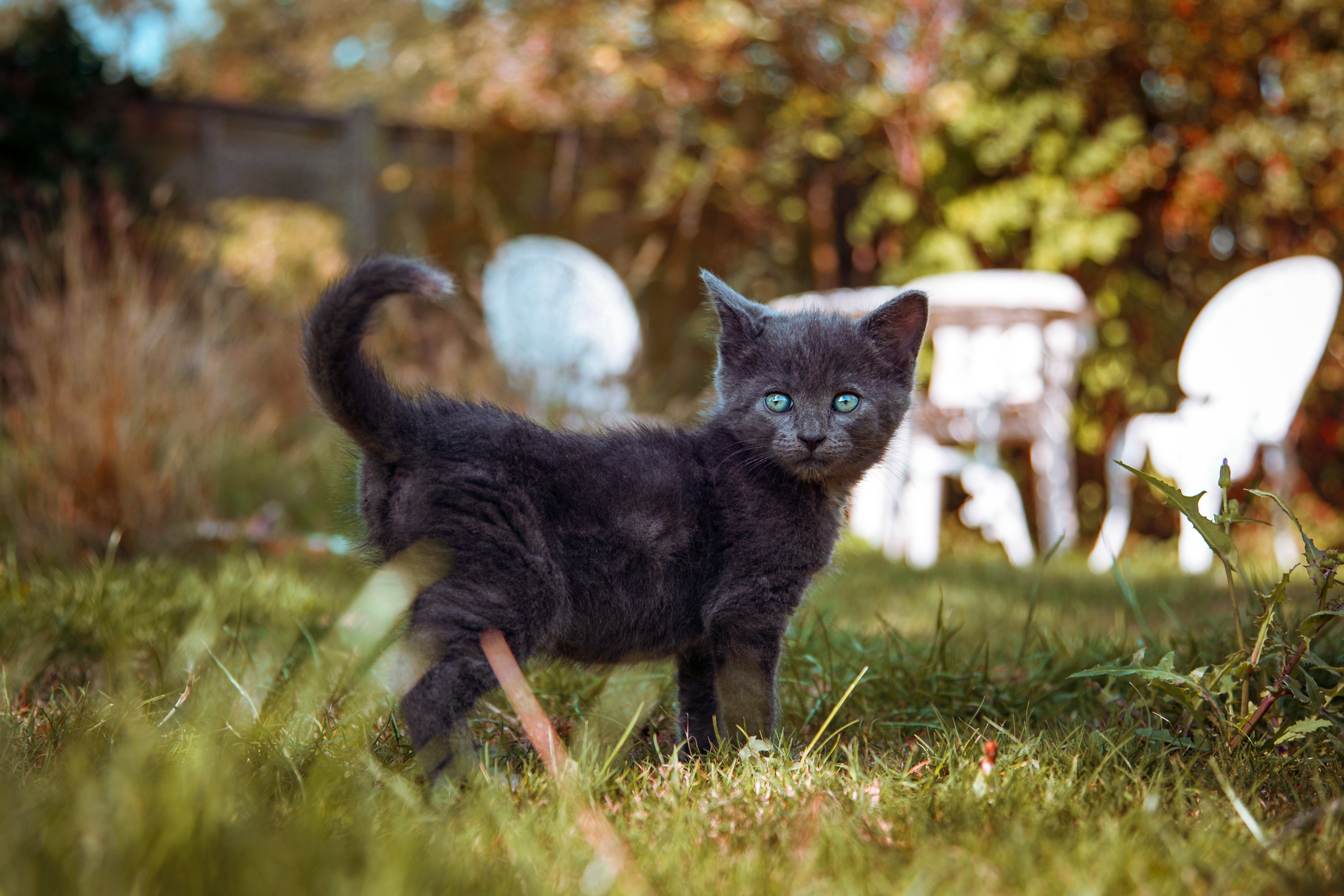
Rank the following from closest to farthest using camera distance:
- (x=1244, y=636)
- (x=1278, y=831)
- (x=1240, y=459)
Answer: (x=1278, y=831) < (x=1244, y=636) < (x=1240, y=459)

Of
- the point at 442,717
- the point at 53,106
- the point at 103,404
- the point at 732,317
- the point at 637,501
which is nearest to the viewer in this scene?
the point at 442,717

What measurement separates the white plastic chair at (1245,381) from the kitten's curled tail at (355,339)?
13.3 ft

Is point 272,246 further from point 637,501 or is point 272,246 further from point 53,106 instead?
point 637,501

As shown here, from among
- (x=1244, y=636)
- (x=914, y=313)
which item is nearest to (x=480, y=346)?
(x=914, y=313)

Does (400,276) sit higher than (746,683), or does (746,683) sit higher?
(400,276)

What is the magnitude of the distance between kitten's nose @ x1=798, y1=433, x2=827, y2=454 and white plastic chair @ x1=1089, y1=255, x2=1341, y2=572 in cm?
335

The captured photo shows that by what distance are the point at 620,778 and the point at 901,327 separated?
3.76ft

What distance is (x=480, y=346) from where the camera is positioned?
588cm

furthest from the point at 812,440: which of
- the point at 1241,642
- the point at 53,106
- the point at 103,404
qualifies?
the point at 53,106

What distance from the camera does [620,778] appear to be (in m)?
1.54

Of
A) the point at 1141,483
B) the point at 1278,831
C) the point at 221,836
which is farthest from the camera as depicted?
the point at 1141,483

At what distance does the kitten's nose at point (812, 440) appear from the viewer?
1904 millimetres

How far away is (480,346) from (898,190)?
2912mm

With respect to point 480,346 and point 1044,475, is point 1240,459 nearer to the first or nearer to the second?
point 1044,475
